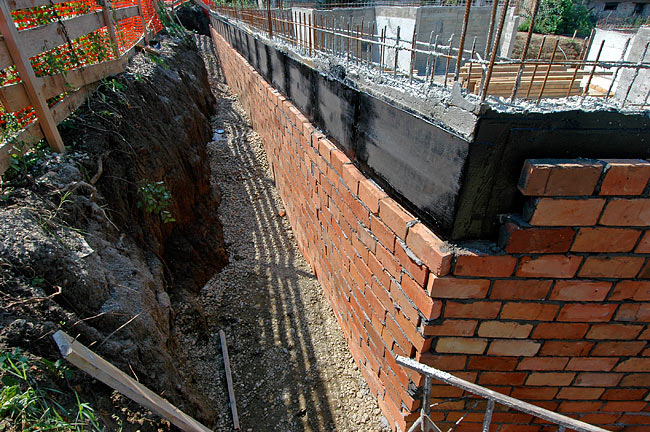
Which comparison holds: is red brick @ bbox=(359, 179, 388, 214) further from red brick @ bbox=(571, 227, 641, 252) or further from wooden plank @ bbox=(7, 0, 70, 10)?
wooden plank @ bbox=(7, 0, 70, 10)

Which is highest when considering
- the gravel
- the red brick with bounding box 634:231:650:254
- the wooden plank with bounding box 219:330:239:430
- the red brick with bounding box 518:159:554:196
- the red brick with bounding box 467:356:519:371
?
the red brick with bounding box 518:159:554:196

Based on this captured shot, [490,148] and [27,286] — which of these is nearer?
[490,148]

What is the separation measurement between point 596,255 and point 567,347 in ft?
1.93

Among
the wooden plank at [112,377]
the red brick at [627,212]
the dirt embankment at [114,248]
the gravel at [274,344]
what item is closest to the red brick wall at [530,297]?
the red brick at [627,212]

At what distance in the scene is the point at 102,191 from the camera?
9.39ft

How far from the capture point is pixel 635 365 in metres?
1.79

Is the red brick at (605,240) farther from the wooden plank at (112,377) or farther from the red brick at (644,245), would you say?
the wooden plank at (112,377)

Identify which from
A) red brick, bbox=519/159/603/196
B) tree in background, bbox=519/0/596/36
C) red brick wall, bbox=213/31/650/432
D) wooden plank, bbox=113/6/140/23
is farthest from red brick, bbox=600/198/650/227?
tree in background, bbox=519/0/596/36

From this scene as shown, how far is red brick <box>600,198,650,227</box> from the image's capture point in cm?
134

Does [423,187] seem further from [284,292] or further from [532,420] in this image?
[284,292]

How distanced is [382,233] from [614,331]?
1.25m

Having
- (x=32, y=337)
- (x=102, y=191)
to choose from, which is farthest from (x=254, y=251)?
(x=32, y=337)

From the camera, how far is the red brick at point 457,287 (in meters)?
1.57

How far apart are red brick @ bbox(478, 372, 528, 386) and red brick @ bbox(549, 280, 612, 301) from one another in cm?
57
